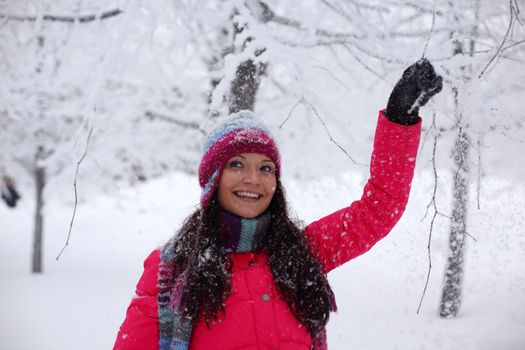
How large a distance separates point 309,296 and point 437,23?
284 cm

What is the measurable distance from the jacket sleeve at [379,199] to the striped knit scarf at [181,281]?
0.34 meters

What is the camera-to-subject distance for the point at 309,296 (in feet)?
6.18

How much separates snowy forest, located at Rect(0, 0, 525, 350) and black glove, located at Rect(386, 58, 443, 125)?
26 cm

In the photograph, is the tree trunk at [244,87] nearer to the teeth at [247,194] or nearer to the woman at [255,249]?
the woman at [255,249]

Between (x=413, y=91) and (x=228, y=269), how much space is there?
42.7 inches

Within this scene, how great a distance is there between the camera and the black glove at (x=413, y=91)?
1539 millimetres

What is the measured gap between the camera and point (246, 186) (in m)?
1.91

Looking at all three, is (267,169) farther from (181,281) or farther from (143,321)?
(143,321)

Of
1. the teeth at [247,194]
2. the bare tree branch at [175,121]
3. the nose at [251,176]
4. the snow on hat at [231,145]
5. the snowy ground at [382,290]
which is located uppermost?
the bare tree branch at [175,121]

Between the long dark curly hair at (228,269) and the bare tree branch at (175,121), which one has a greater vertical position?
the bare tree branch at (175,121)

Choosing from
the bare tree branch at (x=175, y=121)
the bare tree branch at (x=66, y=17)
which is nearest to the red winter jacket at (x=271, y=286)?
the bare tree branch at (x=66, y=17)

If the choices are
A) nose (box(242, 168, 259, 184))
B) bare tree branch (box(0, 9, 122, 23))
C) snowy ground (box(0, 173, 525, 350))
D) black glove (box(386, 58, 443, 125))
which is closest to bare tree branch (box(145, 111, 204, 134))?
snowy ground (box(0, 173, 525, 350))

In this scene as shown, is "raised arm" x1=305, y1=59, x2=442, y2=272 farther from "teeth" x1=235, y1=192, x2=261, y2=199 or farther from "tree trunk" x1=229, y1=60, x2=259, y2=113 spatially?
"tree trunk" x1=229, y1=60, x2=259, y2=113

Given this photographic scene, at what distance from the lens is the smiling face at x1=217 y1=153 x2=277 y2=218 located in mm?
1907
